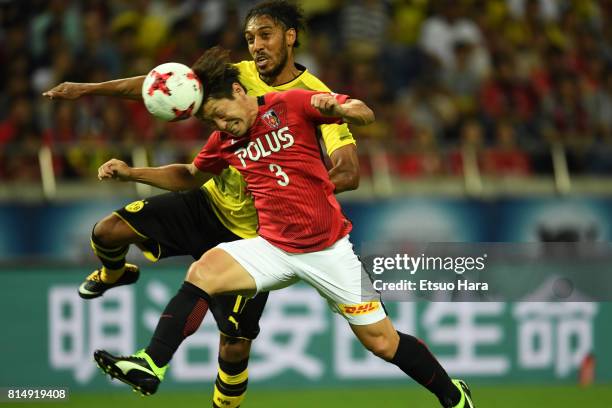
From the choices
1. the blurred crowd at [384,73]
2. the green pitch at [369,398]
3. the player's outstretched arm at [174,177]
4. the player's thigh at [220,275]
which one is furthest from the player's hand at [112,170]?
the blurred crowd at [384,73]

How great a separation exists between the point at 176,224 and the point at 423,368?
4.98ft

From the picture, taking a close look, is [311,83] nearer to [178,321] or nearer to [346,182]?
[346,182]

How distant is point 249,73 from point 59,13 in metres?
5.31

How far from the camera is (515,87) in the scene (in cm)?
1223

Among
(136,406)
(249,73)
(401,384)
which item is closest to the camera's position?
(249,73)

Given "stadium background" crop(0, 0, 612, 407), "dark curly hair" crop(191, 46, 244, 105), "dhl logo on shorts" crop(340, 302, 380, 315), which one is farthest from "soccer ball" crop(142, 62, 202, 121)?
"stadium background" crop(0, 0, 612, 407)

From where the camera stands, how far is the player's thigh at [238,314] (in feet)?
20.6

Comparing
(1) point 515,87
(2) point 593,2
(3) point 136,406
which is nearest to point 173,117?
(3) point 136,406

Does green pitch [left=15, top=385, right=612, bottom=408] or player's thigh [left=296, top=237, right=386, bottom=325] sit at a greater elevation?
player's thigh [left=296, top=237, right=386, bottom=325]

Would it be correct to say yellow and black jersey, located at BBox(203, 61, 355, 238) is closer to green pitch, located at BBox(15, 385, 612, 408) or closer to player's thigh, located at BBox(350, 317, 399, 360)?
player's thigh, located at BBox(350, 317, 399, 360)

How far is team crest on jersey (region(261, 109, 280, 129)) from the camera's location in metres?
5.64

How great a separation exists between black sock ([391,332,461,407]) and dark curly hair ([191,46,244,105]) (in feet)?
4.93

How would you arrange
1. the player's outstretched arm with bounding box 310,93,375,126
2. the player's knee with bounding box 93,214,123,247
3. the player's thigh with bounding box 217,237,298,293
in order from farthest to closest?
the player's knee with bounding box 93,214,123,247
the player's thigh with bounding box 217,237,298,293
the player's outstretched arm with bounding box 310,93,375,126

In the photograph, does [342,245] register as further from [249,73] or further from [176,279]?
[176,279]
